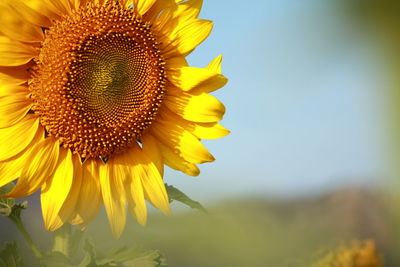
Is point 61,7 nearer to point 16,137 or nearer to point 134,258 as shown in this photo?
point 16,137

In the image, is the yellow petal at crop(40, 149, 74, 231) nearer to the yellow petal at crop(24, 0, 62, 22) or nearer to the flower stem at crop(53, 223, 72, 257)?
the flower stem at crop(53, 223, 72, 257)

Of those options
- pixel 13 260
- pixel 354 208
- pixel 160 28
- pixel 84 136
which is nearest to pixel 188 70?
pixel 160 28

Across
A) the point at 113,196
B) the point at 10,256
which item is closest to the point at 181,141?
the point at 113,196

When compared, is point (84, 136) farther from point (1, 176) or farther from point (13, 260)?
point (13, 260)

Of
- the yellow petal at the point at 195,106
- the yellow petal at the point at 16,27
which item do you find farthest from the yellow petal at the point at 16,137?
the yellow petal at the point at 195,106

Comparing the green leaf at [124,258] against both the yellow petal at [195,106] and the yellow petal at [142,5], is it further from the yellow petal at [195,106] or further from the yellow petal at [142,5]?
the yellow petal at [142,5]

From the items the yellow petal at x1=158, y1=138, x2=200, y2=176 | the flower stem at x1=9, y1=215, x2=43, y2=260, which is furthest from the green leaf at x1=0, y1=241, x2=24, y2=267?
the yellow petal at x1=158, y1=138, x2=200, y2=176

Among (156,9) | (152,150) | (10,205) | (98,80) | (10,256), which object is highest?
(156,9)
